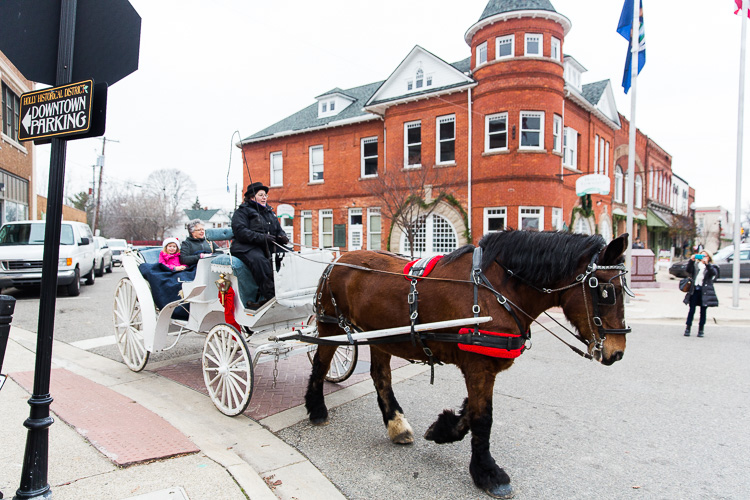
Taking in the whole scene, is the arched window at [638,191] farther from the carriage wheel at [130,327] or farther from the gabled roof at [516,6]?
the carriage wheel at [130,327]

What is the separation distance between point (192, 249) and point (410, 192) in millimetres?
13646

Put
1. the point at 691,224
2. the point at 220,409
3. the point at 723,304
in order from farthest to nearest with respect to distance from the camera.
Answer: the point at 691,224 < the point at 723,304 < the point at 220,409

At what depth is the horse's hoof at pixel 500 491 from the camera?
9.93 feet

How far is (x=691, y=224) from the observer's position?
122ft

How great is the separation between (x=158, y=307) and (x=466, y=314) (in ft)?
14.2

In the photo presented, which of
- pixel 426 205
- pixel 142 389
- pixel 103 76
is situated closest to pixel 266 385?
pixel 142 389

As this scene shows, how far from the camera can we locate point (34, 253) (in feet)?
37.1

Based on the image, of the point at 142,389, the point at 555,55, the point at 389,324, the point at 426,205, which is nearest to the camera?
the point at 389,324

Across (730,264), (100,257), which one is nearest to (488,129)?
(730,264)

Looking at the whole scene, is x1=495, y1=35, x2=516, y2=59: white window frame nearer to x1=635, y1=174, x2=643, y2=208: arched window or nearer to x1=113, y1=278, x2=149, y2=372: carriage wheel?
x1=113, y1=278, x2=149, y2=372: carriage wheel

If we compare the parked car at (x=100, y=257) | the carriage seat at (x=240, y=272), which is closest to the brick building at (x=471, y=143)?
the parked car at (x=100, y=257)

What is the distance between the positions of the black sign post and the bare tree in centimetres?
1547

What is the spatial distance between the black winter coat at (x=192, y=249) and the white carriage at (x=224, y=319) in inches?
21.8

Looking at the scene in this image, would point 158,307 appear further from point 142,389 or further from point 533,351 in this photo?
point 533,351
